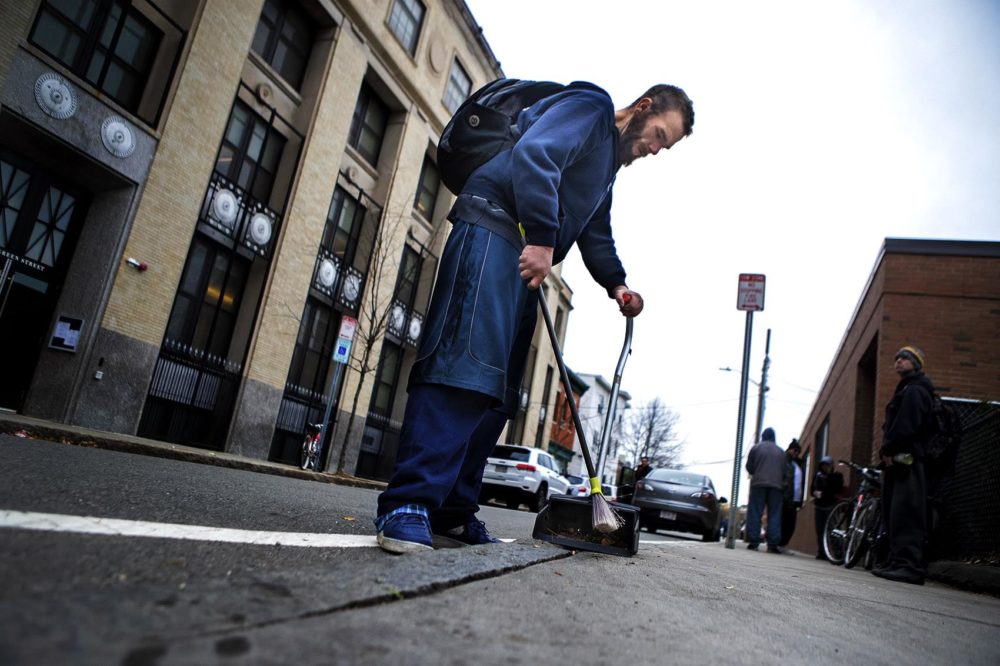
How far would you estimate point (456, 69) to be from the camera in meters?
21.8

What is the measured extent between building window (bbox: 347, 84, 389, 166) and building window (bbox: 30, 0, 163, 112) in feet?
20.5

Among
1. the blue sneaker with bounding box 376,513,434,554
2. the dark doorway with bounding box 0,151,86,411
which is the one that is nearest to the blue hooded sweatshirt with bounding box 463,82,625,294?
the blue sneaker with bounding box 376,513,434,554

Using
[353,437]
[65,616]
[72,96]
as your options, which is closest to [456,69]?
[353,437]

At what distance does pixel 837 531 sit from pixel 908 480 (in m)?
3.45

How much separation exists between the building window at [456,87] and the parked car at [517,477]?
11.3m

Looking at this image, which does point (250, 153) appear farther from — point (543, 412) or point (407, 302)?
point (543, 412)

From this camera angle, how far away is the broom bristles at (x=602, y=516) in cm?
315

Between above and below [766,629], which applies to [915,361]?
above

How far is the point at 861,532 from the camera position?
799cm

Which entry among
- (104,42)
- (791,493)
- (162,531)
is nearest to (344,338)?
(104,42)

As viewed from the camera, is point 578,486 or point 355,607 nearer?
point 355,607

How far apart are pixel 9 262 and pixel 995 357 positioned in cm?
1516

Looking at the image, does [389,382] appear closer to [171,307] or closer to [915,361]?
[171,307]

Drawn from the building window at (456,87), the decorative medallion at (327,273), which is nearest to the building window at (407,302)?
the decorative medallion at (327,273)
